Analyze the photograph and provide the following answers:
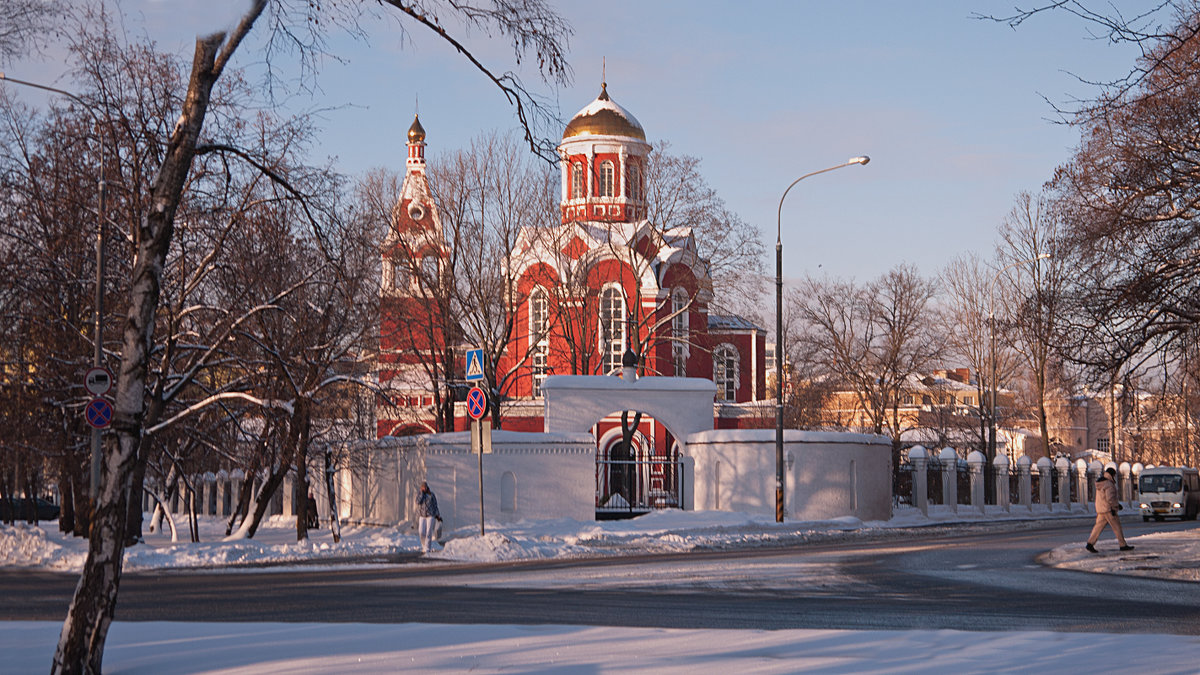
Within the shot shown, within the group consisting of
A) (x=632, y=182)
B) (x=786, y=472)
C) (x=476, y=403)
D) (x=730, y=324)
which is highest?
(x=632, y=182)

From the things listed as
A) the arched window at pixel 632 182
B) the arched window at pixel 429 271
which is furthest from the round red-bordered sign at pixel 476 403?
the arched window at pixel 632 182

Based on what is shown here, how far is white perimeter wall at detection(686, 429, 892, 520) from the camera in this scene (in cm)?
3331

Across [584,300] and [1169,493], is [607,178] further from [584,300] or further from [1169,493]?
[1169,493]

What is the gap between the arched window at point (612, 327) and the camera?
49375 millimetres

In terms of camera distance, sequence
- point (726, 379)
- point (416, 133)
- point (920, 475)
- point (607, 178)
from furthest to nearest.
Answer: point (416, 133), point (726, 379), point (607, 178), point (920, 475)

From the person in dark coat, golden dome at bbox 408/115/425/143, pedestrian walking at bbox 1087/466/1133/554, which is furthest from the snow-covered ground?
golden dome at bbox 408/115/425/143

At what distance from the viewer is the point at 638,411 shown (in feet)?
115

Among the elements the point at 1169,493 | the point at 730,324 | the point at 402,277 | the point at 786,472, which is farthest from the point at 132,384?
the point at 730,324

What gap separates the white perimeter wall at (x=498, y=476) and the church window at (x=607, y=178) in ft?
79.5

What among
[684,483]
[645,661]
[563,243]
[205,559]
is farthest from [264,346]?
[563,243]

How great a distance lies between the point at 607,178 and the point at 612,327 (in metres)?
7.31

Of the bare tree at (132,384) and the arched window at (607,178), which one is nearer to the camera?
the bare tree at (132,384)

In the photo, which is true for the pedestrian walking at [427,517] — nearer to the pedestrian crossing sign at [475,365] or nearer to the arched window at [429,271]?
the pedestrian crossing sign at [475,365]

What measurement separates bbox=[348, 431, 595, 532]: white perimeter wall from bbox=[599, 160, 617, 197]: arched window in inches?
953
